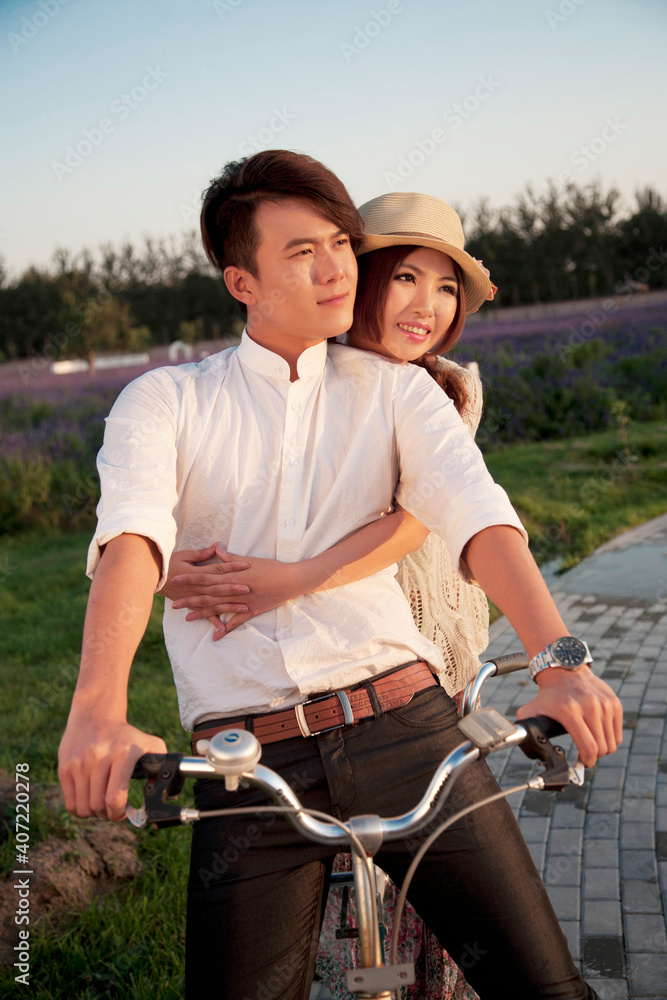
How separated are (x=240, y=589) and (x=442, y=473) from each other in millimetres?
493

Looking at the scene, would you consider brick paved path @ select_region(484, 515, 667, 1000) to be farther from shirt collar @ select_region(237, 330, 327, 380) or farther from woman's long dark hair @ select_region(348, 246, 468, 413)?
shirt collar @ select_region(237, 330, 327, 380)

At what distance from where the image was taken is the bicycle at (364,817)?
3.94ft

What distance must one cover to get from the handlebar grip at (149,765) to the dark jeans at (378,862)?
0.43 m

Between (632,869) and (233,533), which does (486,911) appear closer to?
(233,533)

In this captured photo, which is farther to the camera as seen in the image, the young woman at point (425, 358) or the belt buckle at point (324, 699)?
the young woman at point (425, 358)

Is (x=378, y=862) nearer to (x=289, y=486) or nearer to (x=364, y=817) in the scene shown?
(x=364, y=817)

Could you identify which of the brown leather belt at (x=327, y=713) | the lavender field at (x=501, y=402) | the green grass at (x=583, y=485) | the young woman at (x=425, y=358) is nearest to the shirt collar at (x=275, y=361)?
the young woman at (x=425, y=358)

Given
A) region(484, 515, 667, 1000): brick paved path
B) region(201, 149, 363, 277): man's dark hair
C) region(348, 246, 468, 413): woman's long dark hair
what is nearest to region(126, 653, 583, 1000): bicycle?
region(201, 149, 363, 277): man's dark hair

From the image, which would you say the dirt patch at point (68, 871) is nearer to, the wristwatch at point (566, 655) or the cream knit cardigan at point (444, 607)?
the cream knit cardigan at point (444, 607)

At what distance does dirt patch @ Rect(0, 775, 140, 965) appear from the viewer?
2.95 metres

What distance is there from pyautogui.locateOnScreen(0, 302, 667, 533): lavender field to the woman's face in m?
5.93

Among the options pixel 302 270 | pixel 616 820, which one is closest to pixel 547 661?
pixel 302 270

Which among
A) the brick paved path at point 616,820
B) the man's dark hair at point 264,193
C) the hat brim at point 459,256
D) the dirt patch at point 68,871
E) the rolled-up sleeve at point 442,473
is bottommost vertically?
the brick paved path at point 616,820

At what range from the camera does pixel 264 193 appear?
2002mm
